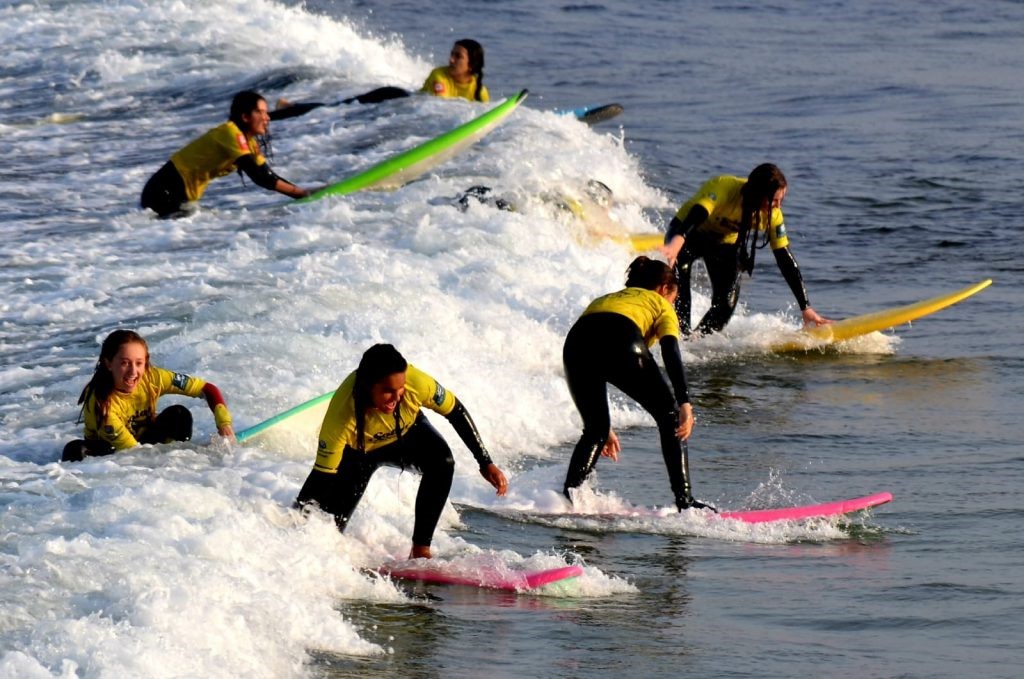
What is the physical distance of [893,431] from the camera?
32.6ft

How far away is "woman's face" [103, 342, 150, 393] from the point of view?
7.73m

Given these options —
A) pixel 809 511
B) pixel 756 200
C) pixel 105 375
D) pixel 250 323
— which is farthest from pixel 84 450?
pixel 756 200

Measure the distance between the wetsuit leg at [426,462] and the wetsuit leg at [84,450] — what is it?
1.83m

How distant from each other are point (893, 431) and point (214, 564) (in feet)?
16.1

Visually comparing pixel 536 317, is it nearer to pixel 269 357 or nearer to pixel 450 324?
pixel 450 324

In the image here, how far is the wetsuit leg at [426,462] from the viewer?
274 inches

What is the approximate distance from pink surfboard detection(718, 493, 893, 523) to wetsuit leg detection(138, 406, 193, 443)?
2758mm

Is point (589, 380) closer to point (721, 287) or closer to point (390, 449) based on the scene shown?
point (390, 449)

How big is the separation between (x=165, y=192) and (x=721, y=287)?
16.7 ft

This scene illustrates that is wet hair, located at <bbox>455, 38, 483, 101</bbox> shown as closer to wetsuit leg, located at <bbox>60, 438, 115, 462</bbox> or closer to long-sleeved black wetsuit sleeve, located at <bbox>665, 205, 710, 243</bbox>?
long-sleeved black wetsuit sleeve, located at <bbox>665, 205, 710, 243</bbox>

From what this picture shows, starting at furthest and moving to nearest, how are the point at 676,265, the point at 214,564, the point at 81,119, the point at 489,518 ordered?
1. the point at 81,119
2. the point at 676,265
3. the point at 489,518
4. the point at 214,564

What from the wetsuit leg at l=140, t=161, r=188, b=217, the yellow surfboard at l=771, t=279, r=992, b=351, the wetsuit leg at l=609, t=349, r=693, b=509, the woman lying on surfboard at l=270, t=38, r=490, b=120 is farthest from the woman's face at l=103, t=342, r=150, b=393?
the woman lying on surfboard at l=270, t=38, r=490, b=120

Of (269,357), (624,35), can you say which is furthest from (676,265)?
(624,35)

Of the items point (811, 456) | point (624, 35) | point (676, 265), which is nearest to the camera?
point (811, 456)
